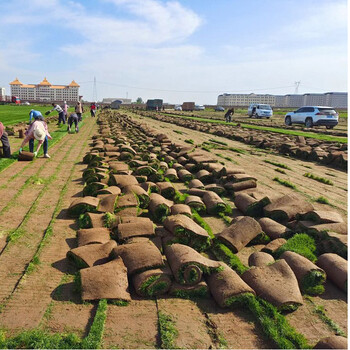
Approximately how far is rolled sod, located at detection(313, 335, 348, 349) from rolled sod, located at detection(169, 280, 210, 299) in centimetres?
115

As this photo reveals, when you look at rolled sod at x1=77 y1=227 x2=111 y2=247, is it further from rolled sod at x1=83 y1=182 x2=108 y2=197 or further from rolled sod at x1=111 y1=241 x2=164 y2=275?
rolled sod at x1=83 y1=182 x2=108 y2=197

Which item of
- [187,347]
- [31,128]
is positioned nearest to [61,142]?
[31,128]

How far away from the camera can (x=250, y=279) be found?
3.45m

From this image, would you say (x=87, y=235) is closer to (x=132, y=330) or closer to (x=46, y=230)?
(x=46, y=230)

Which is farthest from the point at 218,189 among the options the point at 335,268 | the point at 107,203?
the point at 335,268

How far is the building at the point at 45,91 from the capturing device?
16188 centimetres

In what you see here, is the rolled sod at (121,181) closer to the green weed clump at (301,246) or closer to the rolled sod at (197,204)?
the rolled sod at (197,204)

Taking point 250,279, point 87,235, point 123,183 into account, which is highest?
point 123,183

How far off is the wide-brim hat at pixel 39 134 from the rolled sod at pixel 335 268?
8.69 meters

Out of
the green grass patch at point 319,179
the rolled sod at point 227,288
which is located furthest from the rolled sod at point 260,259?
the green grass patch at point 319,179

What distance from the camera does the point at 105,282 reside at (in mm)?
3270

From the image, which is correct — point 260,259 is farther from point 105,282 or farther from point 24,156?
point 24,156

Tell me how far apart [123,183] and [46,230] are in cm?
204

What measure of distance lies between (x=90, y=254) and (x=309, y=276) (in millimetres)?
2600
